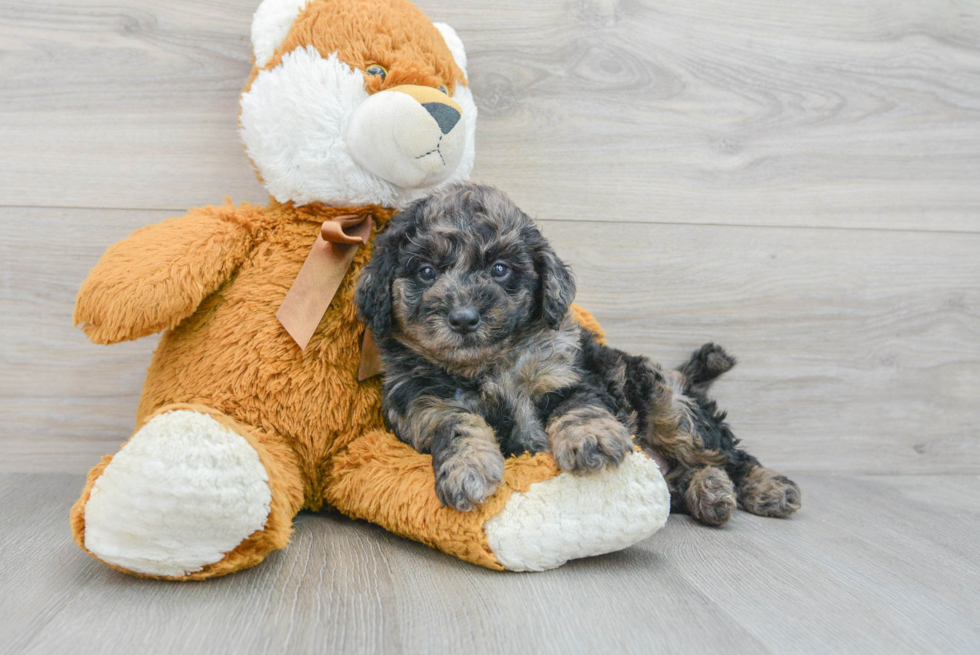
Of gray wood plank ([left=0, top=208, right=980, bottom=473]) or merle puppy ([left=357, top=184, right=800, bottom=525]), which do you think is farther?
gray wood plank ([left=0, top=208, right=980, bottom=473])

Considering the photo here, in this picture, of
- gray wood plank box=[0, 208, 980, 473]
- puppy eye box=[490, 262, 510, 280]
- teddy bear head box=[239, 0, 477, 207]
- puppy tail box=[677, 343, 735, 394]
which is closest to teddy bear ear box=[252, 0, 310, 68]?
teddy bear head box=[239, 0, 477, 207]

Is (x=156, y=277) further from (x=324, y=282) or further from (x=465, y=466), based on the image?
(x=465, y=466)

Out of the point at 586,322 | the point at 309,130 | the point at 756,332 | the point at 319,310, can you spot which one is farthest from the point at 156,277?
the point at 756,332

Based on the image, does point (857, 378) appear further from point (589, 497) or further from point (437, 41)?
point (437, 41)

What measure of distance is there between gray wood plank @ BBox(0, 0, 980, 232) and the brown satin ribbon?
1.87ft

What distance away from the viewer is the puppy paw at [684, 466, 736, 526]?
5.74 ft

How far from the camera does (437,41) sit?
68.4 inches

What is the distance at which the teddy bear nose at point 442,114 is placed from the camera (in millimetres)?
1577

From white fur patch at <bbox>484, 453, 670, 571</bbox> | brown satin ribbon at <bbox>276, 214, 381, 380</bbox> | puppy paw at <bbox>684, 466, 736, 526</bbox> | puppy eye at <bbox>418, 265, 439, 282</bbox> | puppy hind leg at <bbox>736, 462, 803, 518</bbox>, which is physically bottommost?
puppy hind leg at <bbox>736, 462, 803, 518</bbox>

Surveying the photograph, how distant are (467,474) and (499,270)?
45 cm

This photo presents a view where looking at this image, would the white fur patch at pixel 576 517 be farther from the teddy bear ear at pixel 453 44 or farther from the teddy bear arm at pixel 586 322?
the teddy bear ear at pixel 453 44

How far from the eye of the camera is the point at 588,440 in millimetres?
1384

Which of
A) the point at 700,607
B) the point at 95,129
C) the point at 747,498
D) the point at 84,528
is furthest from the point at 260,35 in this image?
the point at 747,498

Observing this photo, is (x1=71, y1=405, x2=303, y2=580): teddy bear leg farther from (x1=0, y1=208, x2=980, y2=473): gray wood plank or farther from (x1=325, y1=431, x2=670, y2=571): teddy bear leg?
(x1=0, y1=208, x2=980, y2=473): gray wood plank
